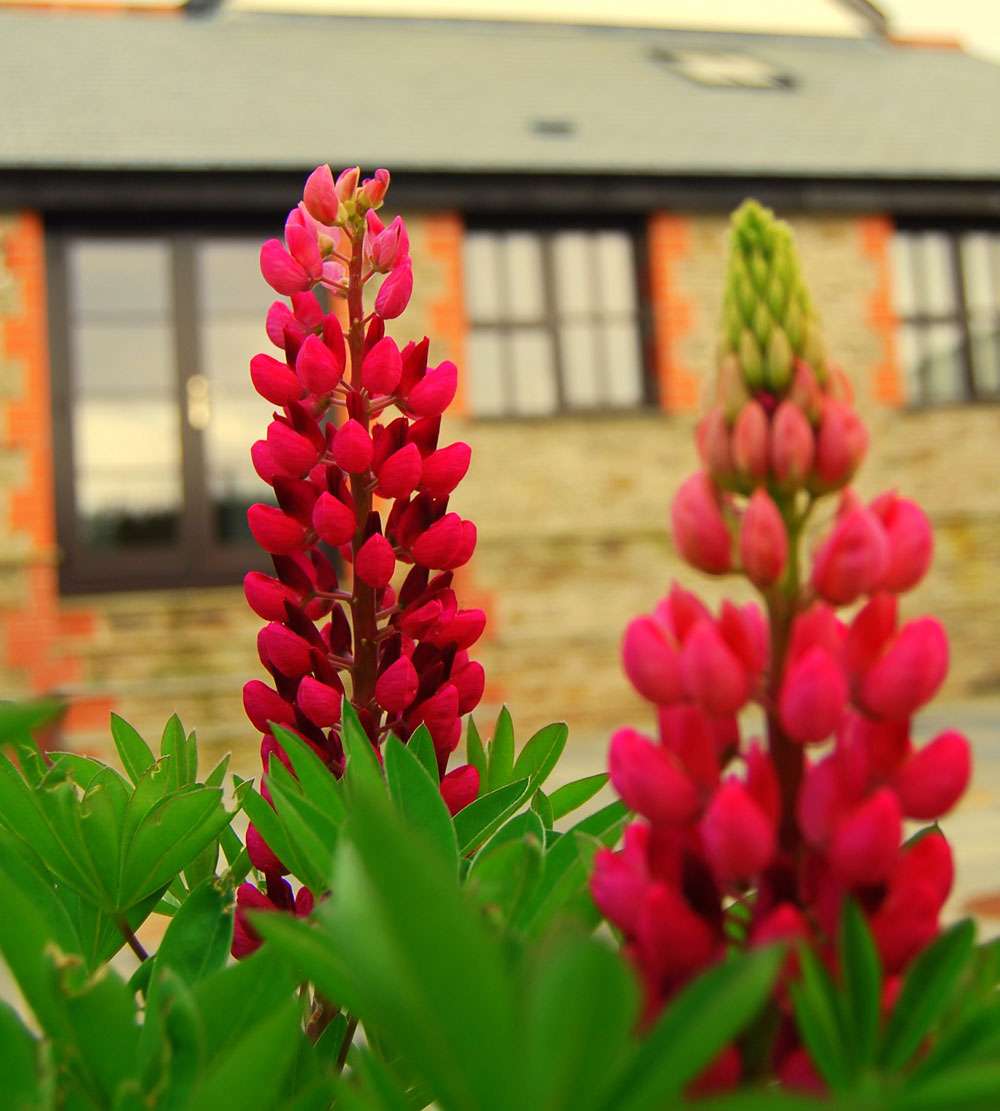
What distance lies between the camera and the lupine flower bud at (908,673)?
446mm

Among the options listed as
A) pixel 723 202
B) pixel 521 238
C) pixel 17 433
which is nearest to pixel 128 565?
pixel 17 433

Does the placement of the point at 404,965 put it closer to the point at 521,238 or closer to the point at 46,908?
the point at 46,908

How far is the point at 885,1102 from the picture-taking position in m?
0.35

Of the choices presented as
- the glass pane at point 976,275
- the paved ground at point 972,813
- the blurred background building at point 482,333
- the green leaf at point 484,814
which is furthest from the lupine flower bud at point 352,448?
the glass pane at point 976,275

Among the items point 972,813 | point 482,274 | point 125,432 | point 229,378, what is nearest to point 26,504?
point 125,432

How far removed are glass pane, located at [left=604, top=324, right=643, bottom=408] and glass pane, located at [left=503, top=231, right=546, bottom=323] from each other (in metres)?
0.76

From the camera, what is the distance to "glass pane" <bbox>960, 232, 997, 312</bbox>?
11.4m

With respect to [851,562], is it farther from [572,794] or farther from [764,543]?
[572,794]

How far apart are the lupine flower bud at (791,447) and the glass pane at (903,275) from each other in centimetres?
1168

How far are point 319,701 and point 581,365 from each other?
32.6ft

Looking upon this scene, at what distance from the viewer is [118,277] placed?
9523mm

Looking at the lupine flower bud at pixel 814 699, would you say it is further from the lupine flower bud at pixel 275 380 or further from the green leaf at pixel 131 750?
the green leaf at pixel 131 750

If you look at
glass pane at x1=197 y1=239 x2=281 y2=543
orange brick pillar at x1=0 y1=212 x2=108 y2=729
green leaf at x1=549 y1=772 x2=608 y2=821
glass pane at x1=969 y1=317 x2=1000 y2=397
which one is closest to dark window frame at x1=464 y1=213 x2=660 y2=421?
glass pane at x1=197 y1=239 x2=281 y2=543

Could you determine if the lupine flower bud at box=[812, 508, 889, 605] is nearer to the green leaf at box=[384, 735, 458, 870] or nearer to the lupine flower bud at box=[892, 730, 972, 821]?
the lupine flower bud at box=[892, 730, 972, 821]
